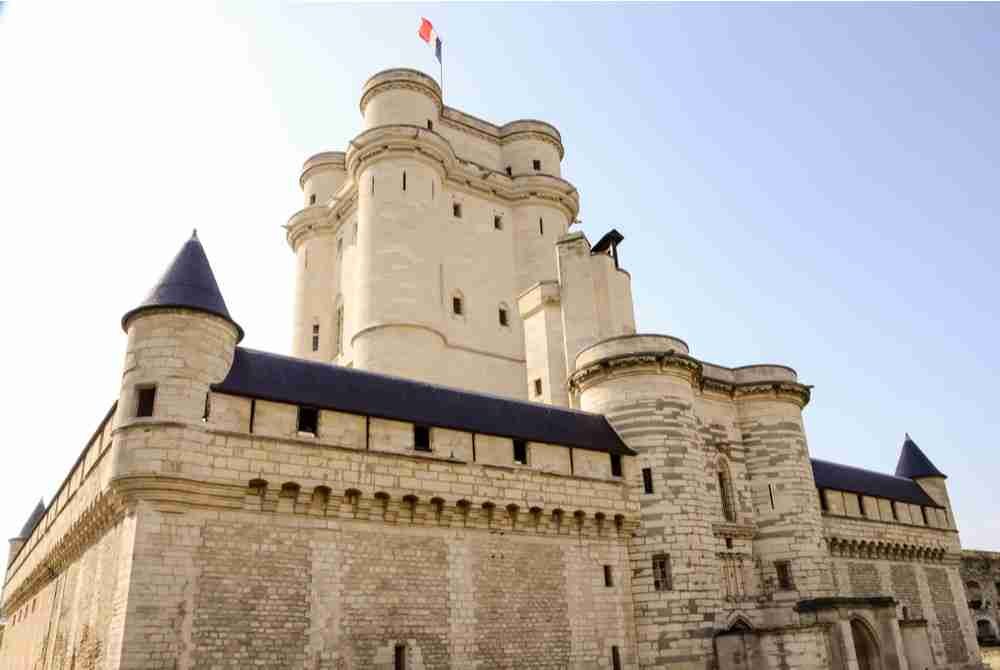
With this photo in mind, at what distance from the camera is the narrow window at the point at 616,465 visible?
72.5 feet

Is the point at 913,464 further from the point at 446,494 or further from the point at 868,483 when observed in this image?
the point at 446,494

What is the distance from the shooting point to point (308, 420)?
17.3 metres

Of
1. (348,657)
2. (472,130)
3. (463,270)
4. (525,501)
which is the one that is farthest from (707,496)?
(472,130)

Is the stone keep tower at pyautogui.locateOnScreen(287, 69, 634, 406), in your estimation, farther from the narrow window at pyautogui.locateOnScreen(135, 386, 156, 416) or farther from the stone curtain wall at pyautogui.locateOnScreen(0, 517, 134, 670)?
the narrow window at pyautogui.locateOnScreen(135, 386, 156, 416)

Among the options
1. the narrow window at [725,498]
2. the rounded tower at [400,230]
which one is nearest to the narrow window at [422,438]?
the rounded tower at [400,230]

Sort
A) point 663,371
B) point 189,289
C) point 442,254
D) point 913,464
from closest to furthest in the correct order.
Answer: point 189,289, point 663,371, point 442,254, point 913,464

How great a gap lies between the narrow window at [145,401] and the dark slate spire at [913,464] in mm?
35253

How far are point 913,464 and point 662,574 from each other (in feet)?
76.7

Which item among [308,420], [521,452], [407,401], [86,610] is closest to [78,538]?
[86,610]

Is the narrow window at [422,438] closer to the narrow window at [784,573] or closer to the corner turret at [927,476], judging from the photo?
the narrow window at [784,573]

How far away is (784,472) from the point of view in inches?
1036

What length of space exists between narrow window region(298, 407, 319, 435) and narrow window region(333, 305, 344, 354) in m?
16.1

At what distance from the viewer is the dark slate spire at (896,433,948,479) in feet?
125

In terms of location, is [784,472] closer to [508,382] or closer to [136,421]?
[508,382]
